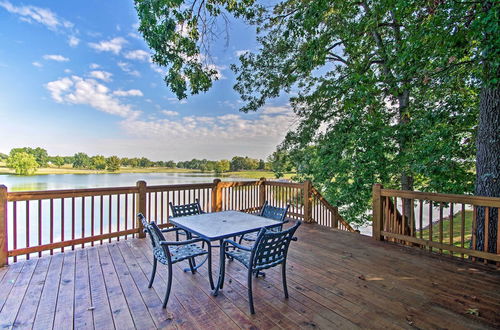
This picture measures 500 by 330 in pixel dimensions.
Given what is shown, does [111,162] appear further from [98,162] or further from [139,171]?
[139,171]

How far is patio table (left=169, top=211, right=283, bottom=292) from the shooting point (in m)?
2.46

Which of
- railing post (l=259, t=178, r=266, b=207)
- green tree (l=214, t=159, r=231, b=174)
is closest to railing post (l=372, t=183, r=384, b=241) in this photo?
railing post (l=259, t=178, r=266, b=207)

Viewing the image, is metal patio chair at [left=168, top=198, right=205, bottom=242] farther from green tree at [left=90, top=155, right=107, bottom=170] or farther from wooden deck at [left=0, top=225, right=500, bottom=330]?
green tree at [left=90, top=155, right=107, bottom=170]

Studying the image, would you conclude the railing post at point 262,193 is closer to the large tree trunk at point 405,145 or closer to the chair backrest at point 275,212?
the chair backrest at point 275,212

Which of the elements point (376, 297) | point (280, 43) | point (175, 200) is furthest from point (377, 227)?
point (280, 43)

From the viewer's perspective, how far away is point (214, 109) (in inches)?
446

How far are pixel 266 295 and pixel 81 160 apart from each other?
8122mm

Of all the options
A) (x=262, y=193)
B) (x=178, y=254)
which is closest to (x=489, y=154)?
(x=262, y=193)

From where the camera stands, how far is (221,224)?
9.46 ft

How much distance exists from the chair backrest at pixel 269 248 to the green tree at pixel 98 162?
7484 mm

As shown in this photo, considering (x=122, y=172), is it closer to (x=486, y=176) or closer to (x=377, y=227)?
(x=377, y=227)

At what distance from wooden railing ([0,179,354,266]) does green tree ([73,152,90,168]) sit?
123 inches

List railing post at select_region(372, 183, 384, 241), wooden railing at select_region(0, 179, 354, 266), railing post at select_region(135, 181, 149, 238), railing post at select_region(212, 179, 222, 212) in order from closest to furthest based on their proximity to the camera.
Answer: wooden railing at select_region(0, 179, 354, 266) < railing post at select_region(372, 183, 384, 241) < railing post at select_region(135, 181, 149, 238) < railing post at select_region(212, 179, 222, 212)

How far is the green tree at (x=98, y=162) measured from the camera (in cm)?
758
